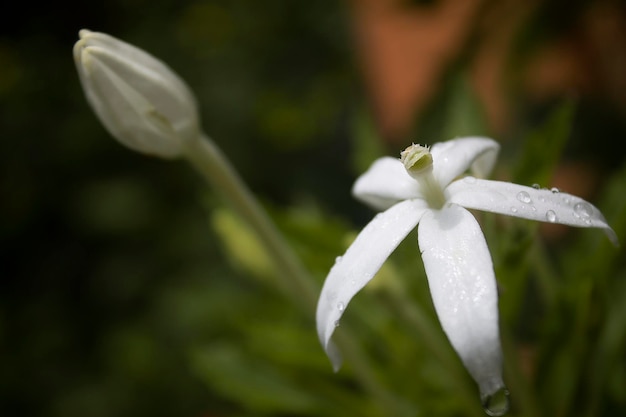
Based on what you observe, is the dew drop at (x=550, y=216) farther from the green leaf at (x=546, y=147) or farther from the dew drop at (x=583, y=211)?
the green leaf at (x=546, y=147)

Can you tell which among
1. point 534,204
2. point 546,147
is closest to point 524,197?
point 534,204

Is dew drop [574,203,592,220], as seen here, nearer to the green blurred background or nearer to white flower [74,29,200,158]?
the green blurred background

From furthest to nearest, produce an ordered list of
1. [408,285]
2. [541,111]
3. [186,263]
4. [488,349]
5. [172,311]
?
[186,263] → [172,311] → [541,111] → [408,285] → [488,349]

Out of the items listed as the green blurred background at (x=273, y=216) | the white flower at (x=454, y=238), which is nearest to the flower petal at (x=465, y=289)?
the white flower at (x=454, y=238)

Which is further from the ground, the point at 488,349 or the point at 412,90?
the point at 412,90

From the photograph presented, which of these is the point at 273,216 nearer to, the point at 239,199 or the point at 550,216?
the point at 239,199

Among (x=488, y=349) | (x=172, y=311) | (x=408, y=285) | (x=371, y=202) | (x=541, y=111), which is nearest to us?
(x=488, y=349)

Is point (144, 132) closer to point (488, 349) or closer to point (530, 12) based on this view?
point (488, 349)

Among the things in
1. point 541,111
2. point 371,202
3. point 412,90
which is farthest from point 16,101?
point 371,202
